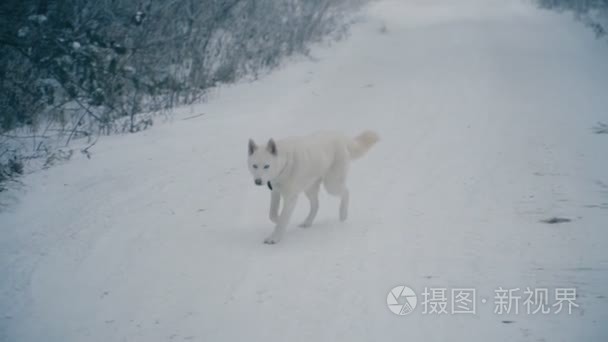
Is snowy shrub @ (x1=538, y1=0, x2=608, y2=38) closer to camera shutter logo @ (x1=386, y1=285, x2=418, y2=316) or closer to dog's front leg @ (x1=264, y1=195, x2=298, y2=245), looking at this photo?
dog's front leg @ (x1=264, y1=195, x2=298, y2=245)

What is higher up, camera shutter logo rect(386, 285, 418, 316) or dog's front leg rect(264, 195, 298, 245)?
dog's front leg rect(264, 195, 298, 245)

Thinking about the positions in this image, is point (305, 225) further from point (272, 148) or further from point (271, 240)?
point (272, 148)

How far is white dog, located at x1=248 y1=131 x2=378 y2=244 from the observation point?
4.34 meters

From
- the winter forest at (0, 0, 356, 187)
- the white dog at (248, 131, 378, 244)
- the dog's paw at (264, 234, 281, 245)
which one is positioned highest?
the winter forest at (0, 0, 356, 187)

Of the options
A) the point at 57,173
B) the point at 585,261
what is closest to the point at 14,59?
the point at 57,173

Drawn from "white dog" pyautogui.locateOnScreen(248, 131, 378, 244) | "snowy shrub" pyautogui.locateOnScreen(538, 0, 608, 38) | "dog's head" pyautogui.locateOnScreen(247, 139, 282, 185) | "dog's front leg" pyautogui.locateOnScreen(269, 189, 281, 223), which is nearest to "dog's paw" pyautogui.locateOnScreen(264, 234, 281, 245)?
"white dog" pyautogui.locateOnScreen(248, 131, 378, 244)

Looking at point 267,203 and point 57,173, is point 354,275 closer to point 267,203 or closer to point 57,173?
point 267,203

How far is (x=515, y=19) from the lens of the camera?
17609 millimetres

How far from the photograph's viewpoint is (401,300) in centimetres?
338

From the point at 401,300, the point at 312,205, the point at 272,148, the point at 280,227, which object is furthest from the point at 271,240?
the point at 401,300

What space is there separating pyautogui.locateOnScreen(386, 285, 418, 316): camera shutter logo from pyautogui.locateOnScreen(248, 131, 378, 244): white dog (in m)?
1.26

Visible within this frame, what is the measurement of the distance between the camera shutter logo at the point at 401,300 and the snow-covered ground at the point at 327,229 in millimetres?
52

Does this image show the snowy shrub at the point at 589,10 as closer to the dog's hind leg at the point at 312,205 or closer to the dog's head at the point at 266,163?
the dog's hind leg at the point at 312,205

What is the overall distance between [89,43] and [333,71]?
272 inches
